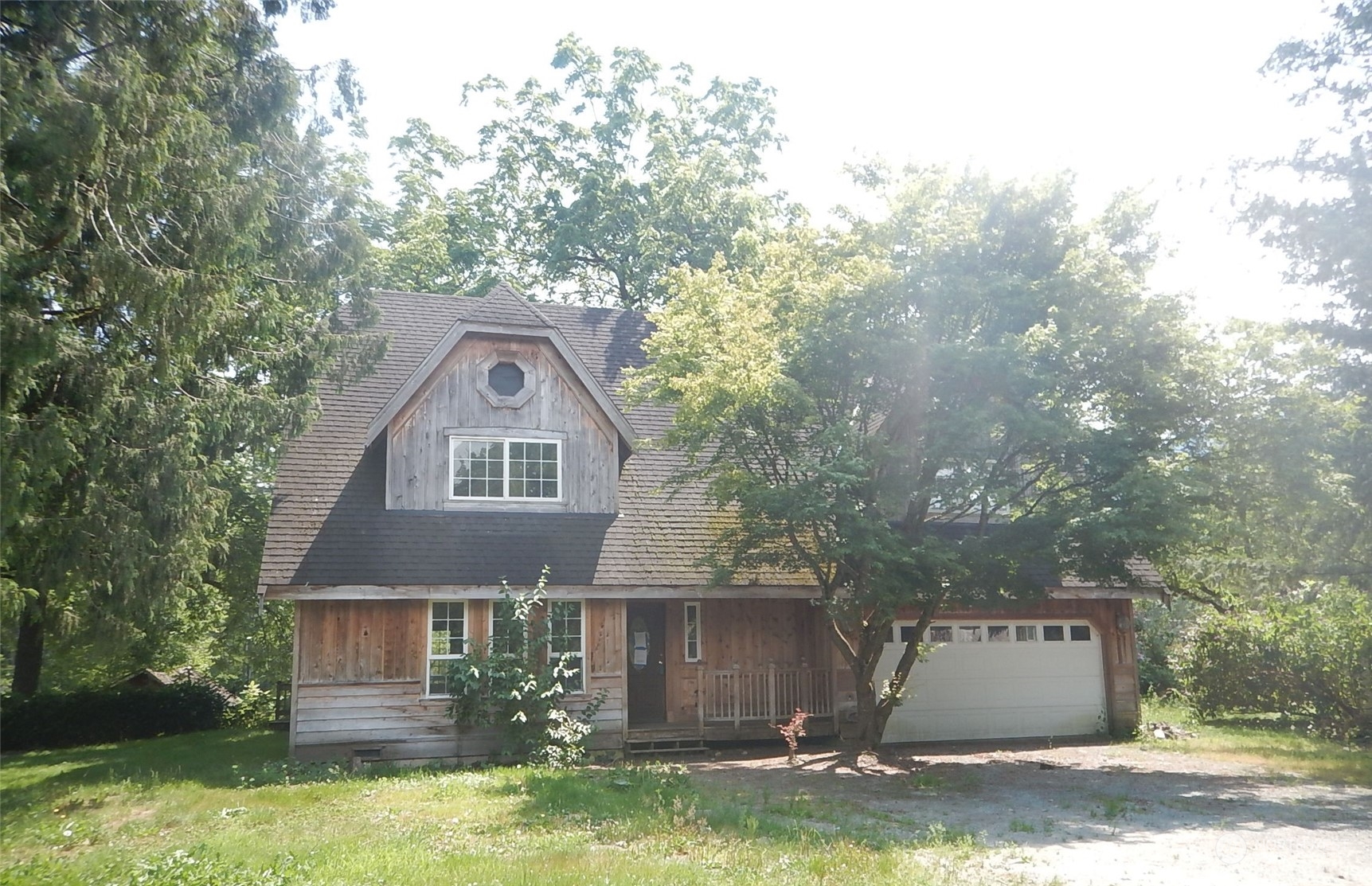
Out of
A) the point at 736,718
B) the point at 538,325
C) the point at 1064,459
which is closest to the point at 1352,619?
the point at 1064,459

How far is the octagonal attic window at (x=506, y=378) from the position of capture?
63.6 feet

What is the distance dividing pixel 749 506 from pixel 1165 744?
31.9 ft

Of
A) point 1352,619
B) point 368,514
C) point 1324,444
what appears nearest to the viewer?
point 1324,444

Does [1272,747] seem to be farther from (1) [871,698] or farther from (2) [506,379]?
(2) [506,379]

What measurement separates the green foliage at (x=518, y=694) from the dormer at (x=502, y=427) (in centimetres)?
238

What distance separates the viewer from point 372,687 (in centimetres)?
1677

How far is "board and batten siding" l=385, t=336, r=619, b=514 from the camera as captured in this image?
1845cm

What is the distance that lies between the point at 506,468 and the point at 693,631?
174 inches

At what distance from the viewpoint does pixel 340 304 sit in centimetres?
1866

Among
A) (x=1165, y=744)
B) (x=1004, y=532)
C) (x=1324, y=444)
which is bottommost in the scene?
(x=1165, y=744)

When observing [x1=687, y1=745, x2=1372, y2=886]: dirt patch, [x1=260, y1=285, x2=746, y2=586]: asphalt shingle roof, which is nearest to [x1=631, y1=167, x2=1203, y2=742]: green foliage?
[x1=687, y1=745, x2=1372, y2=886]: dirt patch

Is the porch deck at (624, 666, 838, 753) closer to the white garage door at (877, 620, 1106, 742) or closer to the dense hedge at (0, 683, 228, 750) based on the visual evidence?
the white garage door at (877, 620, 1106, 742)

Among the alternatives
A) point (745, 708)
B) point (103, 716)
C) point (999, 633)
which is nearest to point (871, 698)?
point (745, 708)

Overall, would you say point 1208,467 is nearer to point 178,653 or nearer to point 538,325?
point 538,325
